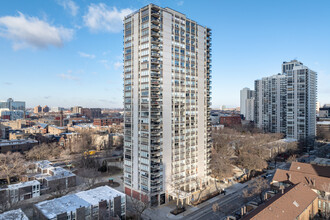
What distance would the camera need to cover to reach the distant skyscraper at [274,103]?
398 feet

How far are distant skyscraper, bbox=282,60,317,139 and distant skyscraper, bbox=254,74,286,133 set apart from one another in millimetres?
12140

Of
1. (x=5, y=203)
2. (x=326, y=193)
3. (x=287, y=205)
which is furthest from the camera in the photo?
(x=326, y=193)

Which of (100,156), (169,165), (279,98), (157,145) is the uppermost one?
(279,98)

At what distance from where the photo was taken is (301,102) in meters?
104

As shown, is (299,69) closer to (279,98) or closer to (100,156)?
(279,98)

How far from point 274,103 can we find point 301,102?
21242 millimetres

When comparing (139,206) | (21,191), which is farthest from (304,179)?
(21,191)

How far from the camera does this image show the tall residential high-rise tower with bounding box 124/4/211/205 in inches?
1891

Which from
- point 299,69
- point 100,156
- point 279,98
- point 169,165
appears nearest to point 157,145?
point 169,165

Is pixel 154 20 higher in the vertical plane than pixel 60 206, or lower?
higher

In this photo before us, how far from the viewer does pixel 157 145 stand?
47.8 m

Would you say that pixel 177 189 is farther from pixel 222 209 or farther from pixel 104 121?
pixel 104 121

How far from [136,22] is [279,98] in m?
101

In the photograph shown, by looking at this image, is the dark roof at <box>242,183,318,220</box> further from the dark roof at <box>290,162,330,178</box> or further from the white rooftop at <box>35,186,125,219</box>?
the white rooftop at <box>35,186,125,219</box>
